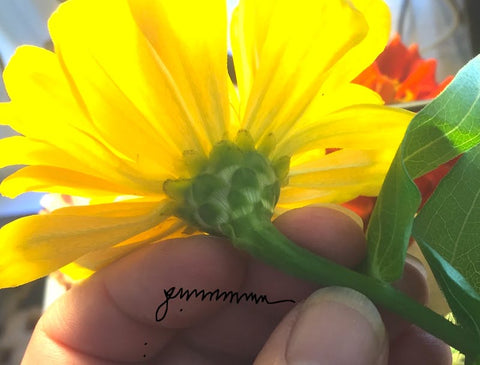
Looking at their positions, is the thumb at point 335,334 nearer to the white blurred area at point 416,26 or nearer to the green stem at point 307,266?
the green stem at point 307,266

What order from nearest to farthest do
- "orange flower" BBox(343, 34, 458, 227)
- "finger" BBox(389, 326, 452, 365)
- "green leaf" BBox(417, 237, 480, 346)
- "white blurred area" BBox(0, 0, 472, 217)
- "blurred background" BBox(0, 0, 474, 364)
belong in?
"green leaf" BBox(417, 237, 480, 346) → "finger" BBox(389, 326, 452, 365) → "orange flower" BBox(343, 34, 458, 227) → "blurred background" BBox(0, 0, 474, 364) → "white blurred area" BBox(0, 0, 472, 217)

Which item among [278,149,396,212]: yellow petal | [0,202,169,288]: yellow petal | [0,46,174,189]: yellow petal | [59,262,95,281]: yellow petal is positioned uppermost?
[0,46,174,189]: yellow petal

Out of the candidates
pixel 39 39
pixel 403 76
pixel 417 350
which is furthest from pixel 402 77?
pixel 39 39

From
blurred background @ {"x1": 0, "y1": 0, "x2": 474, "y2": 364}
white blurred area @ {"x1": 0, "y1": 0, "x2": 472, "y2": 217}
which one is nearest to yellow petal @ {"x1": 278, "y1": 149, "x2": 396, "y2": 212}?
blurred background @ {"x1": 0, "y1": 0, "x2": 474, "y2": 364}

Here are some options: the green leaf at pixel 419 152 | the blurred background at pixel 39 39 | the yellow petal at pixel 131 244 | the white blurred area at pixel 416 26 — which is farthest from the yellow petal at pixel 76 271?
the white blurred area at pixel 416 26

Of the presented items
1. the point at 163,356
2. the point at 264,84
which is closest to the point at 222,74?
the point at 264,84

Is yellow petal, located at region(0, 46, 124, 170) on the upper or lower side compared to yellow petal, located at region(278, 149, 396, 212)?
upper

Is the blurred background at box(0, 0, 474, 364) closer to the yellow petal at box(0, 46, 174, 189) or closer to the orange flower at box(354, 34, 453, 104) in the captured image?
the orange flower at box(354, 34, 453, 104)

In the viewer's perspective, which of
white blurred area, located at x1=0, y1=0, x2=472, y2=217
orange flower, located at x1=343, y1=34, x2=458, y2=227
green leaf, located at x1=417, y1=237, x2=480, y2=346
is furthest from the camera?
white blurred area, located at x1=0, y1=0, x2=472, y2=217

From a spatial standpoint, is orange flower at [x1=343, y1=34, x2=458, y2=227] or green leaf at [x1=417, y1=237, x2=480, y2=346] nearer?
green leaf at [x1=417, y1=237, x2=480, y2=346]
